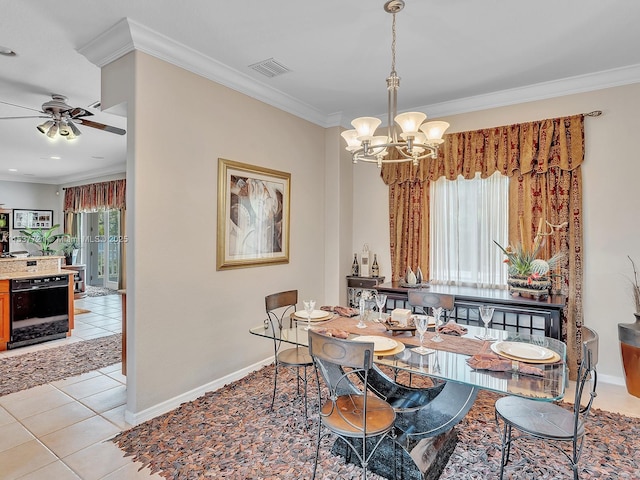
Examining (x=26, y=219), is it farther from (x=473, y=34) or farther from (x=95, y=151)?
(x=473, y=34)

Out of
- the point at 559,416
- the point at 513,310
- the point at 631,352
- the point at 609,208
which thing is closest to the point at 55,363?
the point at 559,416

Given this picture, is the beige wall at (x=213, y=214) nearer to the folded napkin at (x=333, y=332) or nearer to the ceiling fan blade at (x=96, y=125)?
the ceiling fan blade at (x=96, y=125)

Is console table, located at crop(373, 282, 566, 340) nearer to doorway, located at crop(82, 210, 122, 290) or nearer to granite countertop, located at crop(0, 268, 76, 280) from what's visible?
granite countertop, located at crop(0, 268, 76, 280)

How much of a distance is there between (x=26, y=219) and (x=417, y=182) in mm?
10622

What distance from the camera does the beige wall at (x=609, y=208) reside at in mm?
3338

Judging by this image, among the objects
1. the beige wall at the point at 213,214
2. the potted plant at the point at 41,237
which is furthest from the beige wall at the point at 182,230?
the potted plant at the point at 41,237

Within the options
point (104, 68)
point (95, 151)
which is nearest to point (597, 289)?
point (104, 68)

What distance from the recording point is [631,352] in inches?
122

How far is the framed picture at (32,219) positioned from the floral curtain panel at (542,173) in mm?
10660

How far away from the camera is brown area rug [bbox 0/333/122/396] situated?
3.52 metres

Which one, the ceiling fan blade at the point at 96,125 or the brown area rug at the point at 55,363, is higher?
the ceiling fan blade at the point at 96,125

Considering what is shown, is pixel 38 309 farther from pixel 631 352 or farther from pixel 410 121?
pixel 631 352

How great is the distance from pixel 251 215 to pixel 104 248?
24.0ft

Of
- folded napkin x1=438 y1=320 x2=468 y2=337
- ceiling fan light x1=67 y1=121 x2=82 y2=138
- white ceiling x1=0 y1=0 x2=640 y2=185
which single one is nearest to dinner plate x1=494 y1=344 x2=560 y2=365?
folded napkin x1=438 y1=320 x2=468 y2=337
